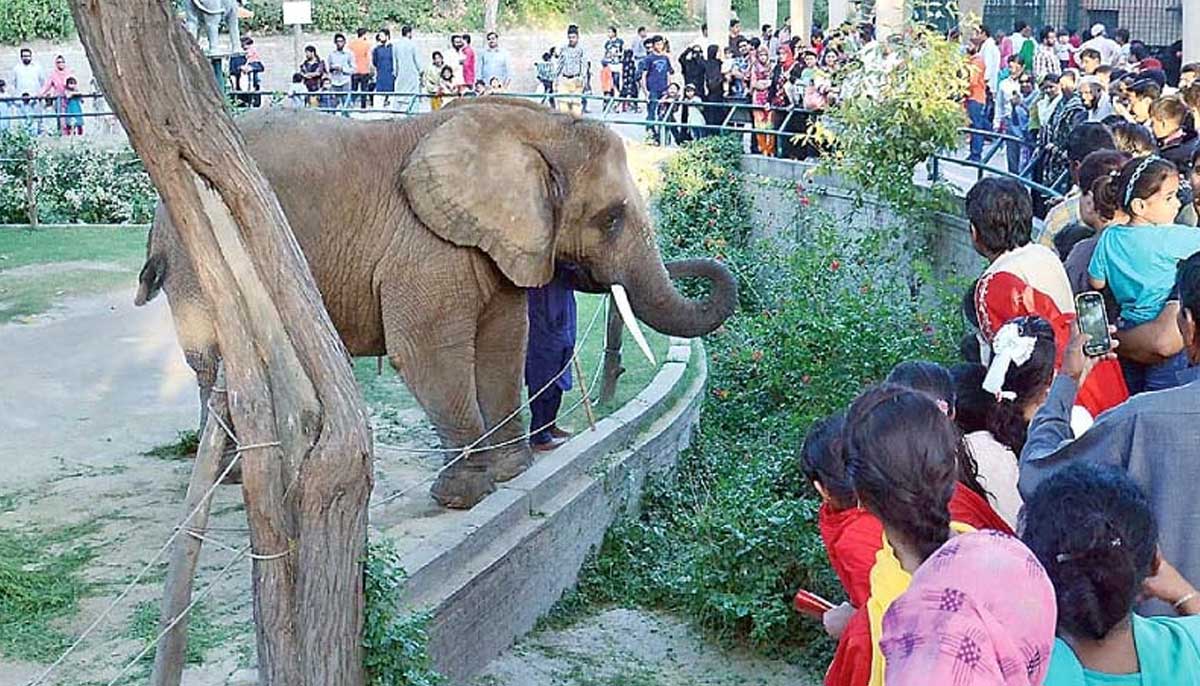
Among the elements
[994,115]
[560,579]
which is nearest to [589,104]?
[994,115]

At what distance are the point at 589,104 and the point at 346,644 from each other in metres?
24.4

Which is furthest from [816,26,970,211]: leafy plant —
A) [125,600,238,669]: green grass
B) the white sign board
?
the white sign board

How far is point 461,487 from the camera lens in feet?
27.8

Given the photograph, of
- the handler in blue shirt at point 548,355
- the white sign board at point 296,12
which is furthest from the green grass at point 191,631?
the white sign board at point 296,12

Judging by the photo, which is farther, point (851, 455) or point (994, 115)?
point (994, 115)

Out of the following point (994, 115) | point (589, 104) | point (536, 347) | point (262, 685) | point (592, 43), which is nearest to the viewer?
point (262, 685)

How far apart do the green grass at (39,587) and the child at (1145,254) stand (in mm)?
4427

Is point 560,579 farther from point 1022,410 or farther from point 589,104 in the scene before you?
point 589,104

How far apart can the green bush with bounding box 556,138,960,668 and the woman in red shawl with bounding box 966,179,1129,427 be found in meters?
2.85

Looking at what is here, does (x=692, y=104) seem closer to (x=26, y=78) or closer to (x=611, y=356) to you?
(x=611, y=356)

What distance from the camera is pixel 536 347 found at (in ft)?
32.4

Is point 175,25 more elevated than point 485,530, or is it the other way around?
point 175,25

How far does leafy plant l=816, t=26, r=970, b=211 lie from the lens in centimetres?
1303

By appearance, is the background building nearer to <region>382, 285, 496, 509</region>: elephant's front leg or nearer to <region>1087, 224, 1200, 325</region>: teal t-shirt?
<region>382, 285, 496, 509</region>: elephant's front leg
